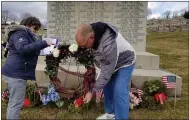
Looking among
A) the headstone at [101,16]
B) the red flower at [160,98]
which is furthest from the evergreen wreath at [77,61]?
the headstone at [101,16]

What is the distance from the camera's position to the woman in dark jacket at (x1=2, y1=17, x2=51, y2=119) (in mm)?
4281

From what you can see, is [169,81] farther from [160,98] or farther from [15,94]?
[15,94]

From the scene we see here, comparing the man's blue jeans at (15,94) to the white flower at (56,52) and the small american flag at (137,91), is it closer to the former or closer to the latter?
the white flower at (56,52)

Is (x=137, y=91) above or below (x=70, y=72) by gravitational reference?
below

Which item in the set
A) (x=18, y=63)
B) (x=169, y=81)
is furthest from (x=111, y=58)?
(x=169, y=81)

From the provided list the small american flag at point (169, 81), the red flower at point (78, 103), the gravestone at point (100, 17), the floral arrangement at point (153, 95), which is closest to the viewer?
the red flower at point (78, 103)

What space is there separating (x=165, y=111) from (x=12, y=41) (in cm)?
283

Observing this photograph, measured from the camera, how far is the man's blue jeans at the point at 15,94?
4355 millimetres

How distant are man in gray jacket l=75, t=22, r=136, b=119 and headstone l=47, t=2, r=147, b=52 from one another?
10.2ft

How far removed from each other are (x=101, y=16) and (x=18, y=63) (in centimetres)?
343

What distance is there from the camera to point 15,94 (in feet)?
14.3

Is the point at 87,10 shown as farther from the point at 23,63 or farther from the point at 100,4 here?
the point at 23,63

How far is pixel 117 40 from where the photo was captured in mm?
4086

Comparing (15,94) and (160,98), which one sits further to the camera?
(160,98)
